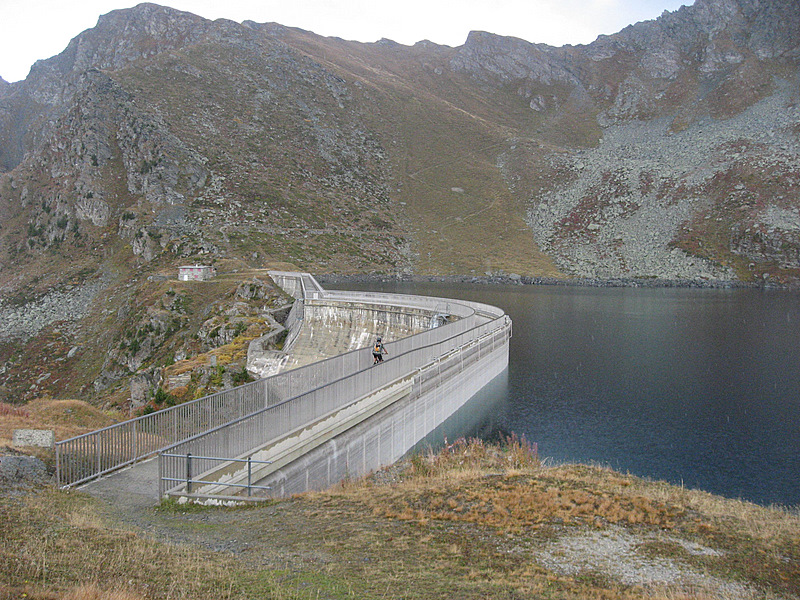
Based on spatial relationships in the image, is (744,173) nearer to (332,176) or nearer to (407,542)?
(332,176)

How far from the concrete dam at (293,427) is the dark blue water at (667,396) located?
4.81m

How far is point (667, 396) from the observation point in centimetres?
3506

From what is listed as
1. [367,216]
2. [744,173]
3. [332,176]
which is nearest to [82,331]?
[367,216]

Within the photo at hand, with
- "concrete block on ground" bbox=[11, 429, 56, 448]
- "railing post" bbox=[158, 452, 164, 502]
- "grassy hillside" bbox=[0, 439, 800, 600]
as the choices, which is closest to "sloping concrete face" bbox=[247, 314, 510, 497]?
"grassy hillside" bbox=[0, 439, 800, 600]

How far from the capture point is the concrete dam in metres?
13.0

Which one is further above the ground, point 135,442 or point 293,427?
point 135,442

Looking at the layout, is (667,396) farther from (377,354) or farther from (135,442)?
(135,442)

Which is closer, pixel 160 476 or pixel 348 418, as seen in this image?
pixel 160 476

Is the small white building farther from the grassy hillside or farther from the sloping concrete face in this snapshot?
the grassy hillside

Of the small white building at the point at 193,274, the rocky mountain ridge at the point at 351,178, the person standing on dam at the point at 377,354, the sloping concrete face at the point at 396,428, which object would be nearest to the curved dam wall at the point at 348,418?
the sloping concrete face at the point at 396,428

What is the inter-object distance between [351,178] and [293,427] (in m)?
141

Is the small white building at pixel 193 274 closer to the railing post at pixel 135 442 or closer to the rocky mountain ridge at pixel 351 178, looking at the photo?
the rocky mountain ridge at pixel 351 178

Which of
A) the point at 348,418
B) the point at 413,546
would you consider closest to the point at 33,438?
the point at 348,418

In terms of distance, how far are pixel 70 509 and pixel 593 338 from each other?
51197mm
